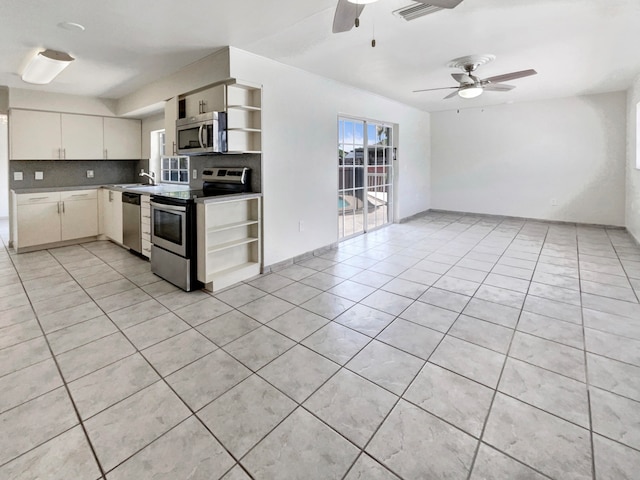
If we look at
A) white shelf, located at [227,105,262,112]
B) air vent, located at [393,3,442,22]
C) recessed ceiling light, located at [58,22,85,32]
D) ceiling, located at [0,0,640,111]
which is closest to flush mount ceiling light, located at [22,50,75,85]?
ceiling, located at [0,0,640,111]

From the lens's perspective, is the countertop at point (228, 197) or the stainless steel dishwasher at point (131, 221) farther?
the stainless steel dishwasher at point (131, 221)

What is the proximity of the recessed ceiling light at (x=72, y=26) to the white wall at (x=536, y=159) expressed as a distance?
710cm

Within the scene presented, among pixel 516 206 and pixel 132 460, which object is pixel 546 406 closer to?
pixel 132 460

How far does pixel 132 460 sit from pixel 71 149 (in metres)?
5.44

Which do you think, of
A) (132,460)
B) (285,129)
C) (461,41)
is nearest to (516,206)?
(461,41)

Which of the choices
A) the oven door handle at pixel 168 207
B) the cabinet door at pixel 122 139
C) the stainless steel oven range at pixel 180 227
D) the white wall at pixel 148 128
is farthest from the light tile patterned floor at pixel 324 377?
the white wall at pixel 148 128

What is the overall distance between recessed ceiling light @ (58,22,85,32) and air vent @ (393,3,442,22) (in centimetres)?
263

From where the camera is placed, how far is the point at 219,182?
13.2 ft

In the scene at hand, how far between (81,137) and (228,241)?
12.0 ft

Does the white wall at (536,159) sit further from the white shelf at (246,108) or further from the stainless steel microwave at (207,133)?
the stainless steel microwave at (207,133)

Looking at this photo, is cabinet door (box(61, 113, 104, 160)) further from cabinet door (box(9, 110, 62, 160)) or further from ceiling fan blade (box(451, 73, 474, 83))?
ceiling fan blade (box(451, 73, 474, 83))

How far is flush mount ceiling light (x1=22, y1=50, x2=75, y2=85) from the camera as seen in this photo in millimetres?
3426

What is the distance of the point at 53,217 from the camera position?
4898mm

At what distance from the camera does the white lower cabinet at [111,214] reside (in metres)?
4.91
